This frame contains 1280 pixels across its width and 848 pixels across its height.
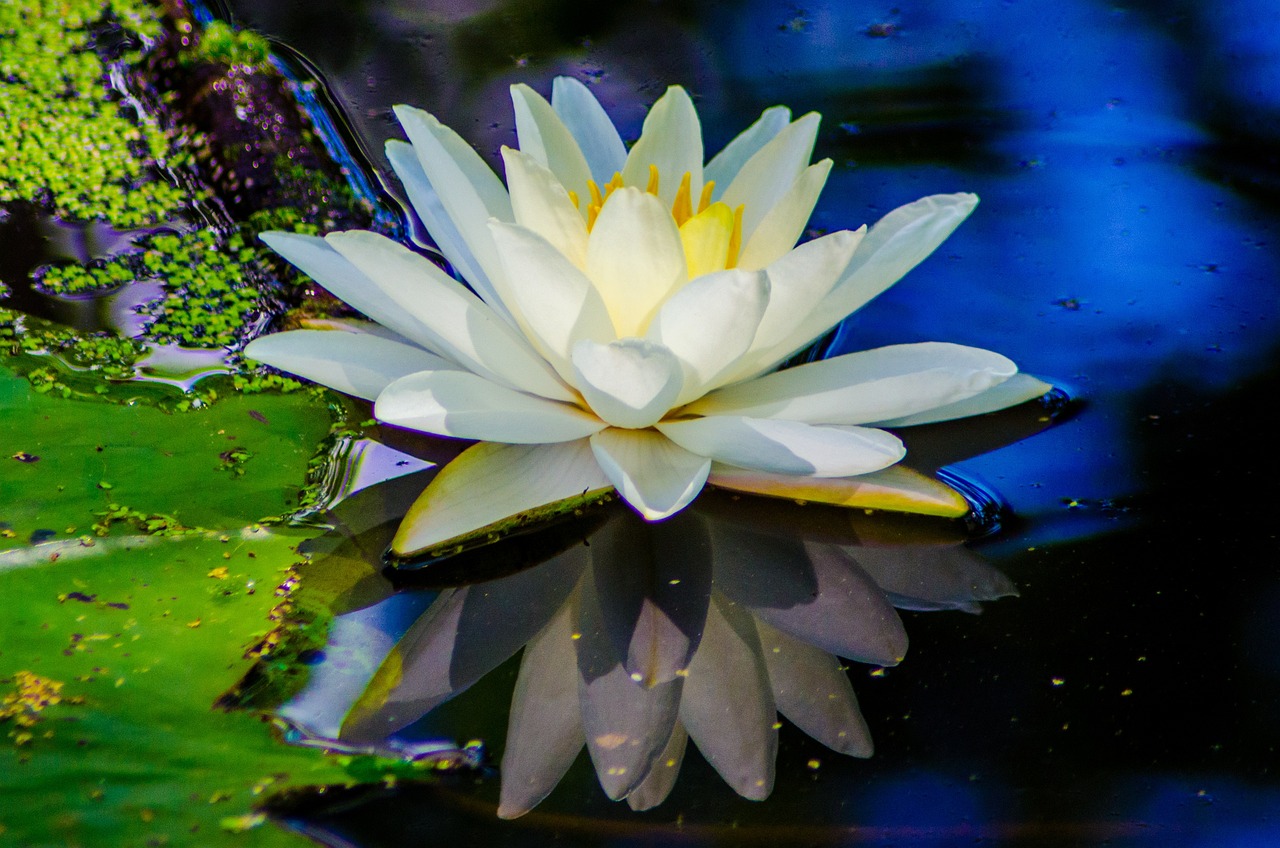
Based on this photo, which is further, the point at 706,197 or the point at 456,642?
the point at 706,197

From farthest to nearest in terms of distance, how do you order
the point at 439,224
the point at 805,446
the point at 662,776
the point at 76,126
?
the point at 76,126 < the point at 439,224 < the point at 805,446 < the point at 662,776

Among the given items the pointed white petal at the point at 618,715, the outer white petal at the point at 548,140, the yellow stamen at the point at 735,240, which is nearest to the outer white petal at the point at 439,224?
the outer white petal at the point at 548,140

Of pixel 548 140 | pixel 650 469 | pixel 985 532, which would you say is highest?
pixel 548 140

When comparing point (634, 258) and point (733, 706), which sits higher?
point (634, 258)

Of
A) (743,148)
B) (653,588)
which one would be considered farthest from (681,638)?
(743,148)

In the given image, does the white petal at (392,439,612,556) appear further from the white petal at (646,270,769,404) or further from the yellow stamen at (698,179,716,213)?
the yellow stamen at (698,179,716,213)

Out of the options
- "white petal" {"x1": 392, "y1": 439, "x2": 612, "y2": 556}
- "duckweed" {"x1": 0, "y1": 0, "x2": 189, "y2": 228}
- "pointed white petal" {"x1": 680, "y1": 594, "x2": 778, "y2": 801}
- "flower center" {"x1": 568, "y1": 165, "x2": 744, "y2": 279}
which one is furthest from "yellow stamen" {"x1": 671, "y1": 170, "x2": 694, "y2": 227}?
"duckweed" {"x1": 0, "y1": 0, "x2": 189, "y2": 228}

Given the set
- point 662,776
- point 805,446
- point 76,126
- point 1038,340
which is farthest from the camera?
point 76,126

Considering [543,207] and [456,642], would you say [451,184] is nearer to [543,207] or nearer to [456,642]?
[543,207]
